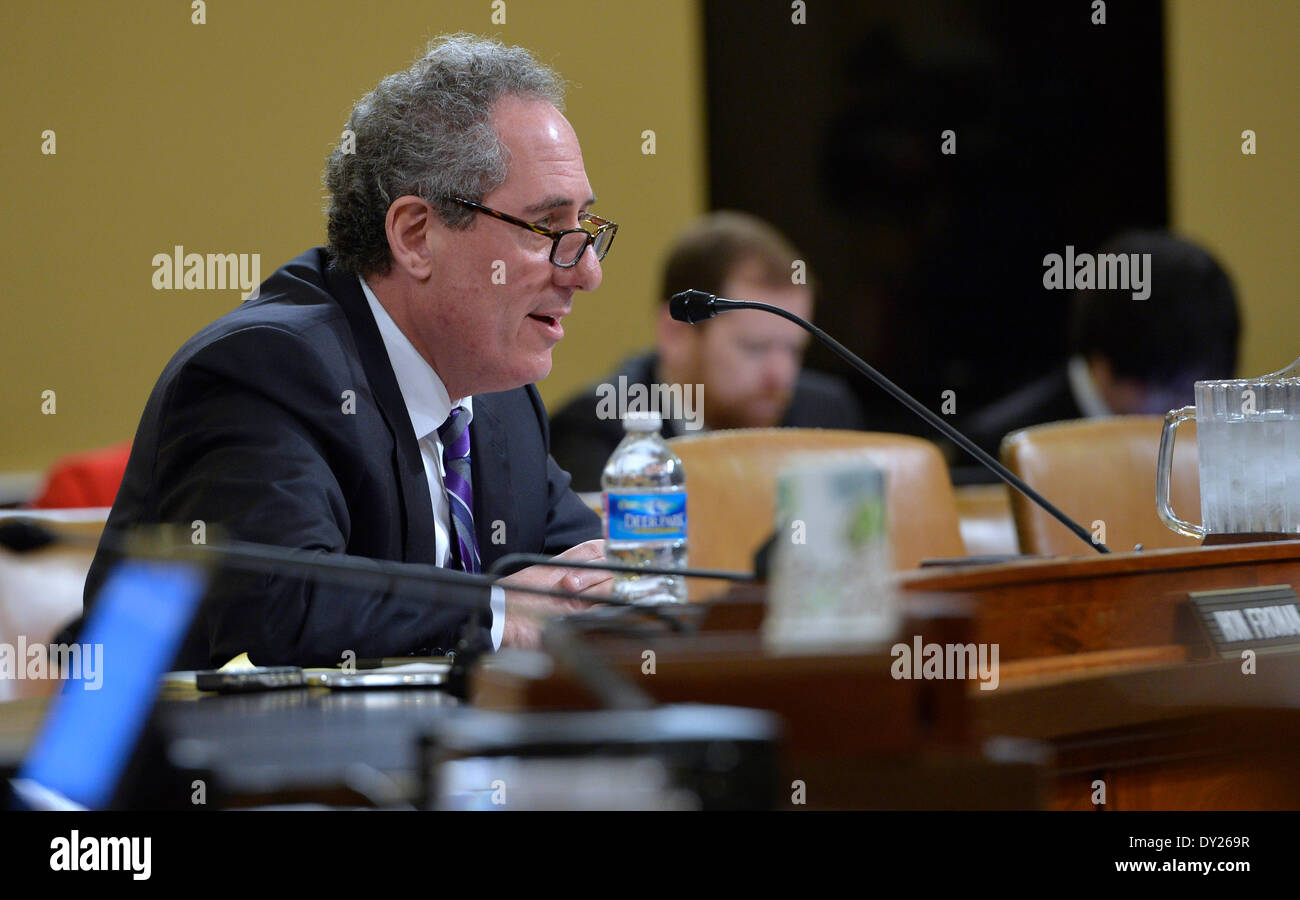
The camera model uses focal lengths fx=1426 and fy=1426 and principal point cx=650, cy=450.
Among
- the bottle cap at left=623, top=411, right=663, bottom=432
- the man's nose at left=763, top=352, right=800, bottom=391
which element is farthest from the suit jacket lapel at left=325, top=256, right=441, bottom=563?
the man's nose at left=763, top=352, right=800, bottom=391

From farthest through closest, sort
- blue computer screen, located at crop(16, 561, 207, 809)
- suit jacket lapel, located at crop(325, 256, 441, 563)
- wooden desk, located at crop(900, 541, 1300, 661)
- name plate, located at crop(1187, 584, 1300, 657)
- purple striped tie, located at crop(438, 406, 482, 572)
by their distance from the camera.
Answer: purple striped tie, located at crop(438, 406, 482, 572) → suit jacket lapel, located at crop(325, 256, 441, 563) → name plate, located at crop(1187, 584, 1300, 657) → wooden desk, located at crop(900, 541, 1300, 661) → blue computer screen, located at crop(16, 561, 207, 809)

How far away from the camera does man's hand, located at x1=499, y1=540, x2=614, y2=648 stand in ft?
4.26

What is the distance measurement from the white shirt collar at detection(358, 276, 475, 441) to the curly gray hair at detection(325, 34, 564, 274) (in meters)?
0.10

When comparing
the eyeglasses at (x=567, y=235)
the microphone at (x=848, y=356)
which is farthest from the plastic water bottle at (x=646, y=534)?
the eyeglasses at (x=567, y=235)

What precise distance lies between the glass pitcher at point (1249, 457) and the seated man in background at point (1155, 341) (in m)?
1.86

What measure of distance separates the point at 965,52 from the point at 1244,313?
1114 mm

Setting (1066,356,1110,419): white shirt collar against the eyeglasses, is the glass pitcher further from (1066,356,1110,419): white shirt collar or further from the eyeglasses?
(1066,356,1110,419): white shirt collar

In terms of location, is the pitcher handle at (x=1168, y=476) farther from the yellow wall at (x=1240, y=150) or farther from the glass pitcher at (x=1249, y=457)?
the yellow wall at (x=1240, y=150)

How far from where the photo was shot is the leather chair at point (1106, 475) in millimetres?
2158

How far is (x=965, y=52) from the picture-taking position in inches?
155
